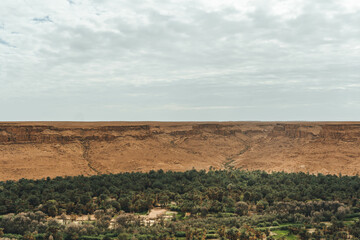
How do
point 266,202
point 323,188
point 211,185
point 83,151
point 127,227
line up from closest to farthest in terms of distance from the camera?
point 127,227 → point 266,202 → point 323,188 → point 211,185 → point 83,151

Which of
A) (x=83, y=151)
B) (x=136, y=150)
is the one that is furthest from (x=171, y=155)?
(x=83, y=151)

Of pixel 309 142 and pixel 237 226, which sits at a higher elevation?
pixel 309 142

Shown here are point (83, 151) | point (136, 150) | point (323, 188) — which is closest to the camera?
point (323, 188)

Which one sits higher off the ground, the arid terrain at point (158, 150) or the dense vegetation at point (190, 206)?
the arid terrain at point (158, 150)

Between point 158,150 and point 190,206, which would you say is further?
point 158,150

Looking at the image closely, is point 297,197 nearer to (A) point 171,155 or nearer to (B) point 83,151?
(A) point 171,155
